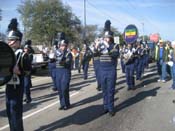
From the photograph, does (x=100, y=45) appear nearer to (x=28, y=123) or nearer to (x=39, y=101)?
(x=28, y=123)

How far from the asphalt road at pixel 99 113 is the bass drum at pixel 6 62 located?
2.33 meters

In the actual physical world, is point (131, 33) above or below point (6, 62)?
above

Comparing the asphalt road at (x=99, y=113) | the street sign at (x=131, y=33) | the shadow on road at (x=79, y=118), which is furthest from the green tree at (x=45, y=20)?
the shadow on road at (x=79, y=118)

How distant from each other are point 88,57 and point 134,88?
4851 mm

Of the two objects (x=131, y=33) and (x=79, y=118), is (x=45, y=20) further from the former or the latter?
(x=79, y=118)

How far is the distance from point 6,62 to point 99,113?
406 centimetres

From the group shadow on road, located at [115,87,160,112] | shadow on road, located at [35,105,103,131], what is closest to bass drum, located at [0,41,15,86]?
shadow on road, located at [35,105,103,131]

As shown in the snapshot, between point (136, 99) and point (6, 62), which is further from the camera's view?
point (136, 99)

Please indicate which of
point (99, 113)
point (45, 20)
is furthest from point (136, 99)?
point (45, 20)

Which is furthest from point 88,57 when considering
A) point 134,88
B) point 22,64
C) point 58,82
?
point 22,64

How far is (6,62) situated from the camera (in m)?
6.46

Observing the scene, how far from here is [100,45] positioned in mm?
9961

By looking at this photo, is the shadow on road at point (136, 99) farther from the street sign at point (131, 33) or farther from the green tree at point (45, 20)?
the green tree at point (45, 20)

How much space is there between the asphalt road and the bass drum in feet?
7.63
